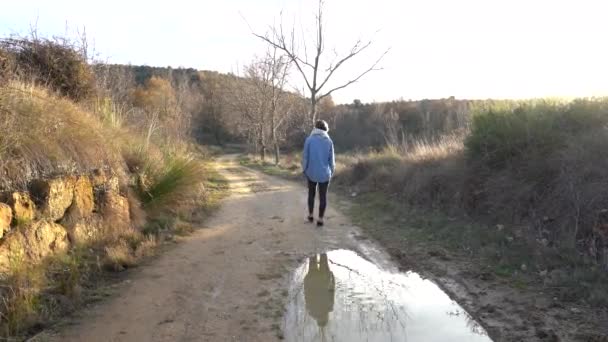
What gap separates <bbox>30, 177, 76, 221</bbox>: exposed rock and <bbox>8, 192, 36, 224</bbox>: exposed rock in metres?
0.19

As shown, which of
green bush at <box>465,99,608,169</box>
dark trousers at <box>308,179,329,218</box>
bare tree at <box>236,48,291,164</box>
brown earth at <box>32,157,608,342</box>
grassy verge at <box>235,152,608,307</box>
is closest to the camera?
brown earth at <box>32,157,608,342</box>

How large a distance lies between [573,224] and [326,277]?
3.34m

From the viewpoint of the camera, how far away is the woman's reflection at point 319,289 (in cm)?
513

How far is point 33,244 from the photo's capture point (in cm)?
525

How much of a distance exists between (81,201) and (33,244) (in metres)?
1.36

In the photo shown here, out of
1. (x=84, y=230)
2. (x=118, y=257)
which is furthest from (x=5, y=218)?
(x=118, y=257)

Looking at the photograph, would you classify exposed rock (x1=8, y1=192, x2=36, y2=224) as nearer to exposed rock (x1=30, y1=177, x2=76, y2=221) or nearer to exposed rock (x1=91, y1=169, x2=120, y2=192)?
exposed rock (x1=30, y1=177, x2=76, y2=221)

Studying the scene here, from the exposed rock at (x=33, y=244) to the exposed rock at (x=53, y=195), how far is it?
16 centimetres

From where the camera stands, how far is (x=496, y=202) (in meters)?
8.16

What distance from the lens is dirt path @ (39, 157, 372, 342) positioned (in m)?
4.58

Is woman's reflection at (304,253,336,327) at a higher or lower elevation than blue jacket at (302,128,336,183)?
lower

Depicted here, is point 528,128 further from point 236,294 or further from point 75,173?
point 75,173

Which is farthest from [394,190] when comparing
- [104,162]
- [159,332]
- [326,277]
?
[159,332]

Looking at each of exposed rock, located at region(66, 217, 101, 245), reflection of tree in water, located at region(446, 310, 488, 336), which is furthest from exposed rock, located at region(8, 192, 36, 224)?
reflection of tree in water, located at region(446, 310, 488, 336)
